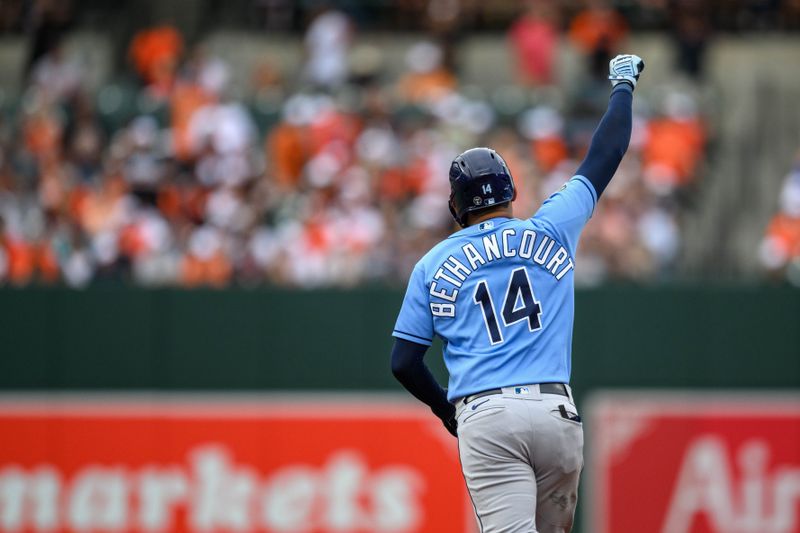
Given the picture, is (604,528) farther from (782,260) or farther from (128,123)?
(128,123)

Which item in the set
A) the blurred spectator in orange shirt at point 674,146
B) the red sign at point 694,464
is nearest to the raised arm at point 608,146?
the red sign at point 694,464

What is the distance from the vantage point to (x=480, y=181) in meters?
5.64

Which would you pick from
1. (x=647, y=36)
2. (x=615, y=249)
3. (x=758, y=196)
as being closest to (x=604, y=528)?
(x=615, y=249)

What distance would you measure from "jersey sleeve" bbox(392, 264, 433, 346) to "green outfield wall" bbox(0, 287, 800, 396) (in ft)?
18.1

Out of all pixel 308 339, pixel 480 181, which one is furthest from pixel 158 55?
pixel 480 181

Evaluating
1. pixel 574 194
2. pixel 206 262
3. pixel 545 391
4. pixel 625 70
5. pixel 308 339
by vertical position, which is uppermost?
pixel 625 70

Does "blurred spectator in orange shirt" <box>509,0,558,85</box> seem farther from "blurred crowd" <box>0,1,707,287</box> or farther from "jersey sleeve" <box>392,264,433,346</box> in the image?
"jersey sleeve" <box>392,264,433,346</box>

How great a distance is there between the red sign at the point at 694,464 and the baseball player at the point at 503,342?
5.34 meters

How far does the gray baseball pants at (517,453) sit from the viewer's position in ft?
17.5

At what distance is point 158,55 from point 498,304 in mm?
10980

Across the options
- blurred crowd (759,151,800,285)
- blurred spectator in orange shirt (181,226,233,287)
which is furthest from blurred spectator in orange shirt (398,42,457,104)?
blurred crowd (759,151,800,285)

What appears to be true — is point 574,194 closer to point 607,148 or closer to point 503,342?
point 607,148

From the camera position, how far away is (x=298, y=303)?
1131 cm

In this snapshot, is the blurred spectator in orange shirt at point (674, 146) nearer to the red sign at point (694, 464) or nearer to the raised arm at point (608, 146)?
the red sign at point (694, 464)
